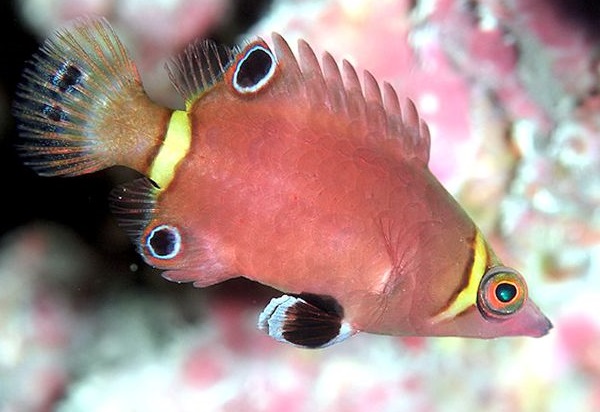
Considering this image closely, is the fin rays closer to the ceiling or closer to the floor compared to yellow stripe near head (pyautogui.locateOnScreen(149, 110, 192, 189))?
closer to the ceiling

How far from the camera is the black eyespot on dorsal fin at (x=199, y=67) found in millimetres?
1730

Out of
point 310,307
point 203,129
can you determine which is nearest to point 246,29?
point 203,129

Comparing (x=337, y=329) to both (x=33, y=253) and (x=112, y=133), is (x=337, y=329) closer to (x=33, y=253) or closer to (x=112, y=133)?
(x=112, y=133)

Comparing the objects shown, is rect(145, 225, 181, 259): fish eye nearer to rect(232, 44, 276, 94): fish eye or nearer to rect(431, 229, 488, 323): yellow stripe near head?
rect(232, 44, 276, 94): fish eye

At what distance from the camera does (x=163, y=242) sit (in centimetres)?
175

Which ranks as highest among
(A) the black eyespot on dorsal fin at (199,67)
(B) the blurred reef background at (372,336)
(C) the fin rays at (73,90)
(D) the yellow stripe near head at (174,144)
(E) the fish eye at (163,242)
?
(C) the fin rays at (73,90)

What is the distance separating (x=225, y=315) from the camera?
7.98ft

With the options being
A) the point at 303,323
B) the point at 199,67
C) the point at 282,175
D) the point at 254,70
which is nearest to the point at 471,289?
the point at 303,323

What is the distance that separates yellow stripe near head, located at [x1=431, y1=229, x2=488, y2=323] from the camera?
5.67ft

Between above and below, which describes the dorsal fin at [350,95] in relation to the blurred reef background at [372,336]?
above

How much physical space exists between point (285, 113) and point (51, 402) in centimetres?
161

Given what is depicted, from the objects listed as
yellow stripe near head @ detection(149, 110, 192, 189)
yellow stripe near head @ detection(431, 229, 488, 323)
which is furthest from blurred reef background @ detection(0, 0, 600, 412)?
yellow stripe near head @ detection(149, 110, 192, 189)

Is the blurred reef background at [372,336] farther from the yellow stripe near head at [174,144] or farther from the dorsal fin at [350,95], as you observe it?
the yellow stripe near head at [174,144]

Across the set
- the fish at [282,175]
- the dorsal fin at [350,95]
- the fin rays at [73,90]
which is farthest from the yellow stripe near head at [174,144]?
the dorsal fin at [350,95]
